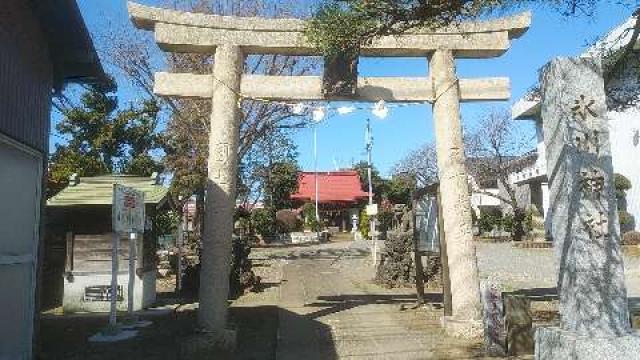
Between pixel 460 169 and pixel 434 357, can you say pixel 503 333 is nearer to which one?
A: pixel 434 357

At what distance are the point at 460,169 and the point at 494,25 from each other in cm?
259

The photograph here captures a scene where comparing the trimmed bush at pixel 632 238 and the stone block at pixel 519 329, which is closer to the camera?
the stone block at pixel 519 329

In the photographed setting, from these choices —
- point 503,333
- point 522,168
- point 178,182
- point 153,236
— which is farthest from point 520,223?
point 503,333

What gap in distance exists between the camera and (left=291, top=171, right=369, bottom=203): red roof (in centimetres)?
4362

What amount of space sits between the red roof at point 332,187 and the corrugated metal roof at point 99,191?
28.7 meters

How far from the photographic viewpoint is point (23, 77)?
22.3 feet

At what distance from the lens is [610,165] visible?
5496 mm

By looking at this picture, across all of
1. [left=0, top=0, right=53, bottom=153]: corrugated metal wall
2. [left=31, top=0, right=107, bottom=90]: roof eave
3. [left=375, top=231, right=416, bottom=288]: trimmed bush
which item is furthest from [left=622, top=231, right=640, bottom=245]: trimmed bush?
[left=0, top=0, right=53, bottom=153]: corrugated metal wall

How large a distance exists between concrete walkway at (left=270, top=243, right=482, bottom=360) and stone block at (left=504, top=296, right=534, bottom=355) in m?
0.49

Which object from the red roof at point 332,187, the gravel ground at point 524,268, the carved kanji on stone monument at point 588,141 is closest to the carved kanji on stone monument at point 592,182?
the carved kanji on stone monument at point 588,141

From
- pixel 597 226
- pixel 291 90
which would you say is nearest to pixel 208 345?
pixel 291 90

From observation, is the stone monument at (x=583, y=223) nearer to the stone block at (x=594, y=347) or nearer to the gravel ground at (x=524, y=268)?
the stone block at (x=594, y=347)

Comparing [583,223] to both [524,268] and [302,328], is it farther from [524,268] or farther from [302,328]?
[524,268]

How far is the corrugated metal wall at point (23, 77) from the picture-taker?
6219 millimetres
